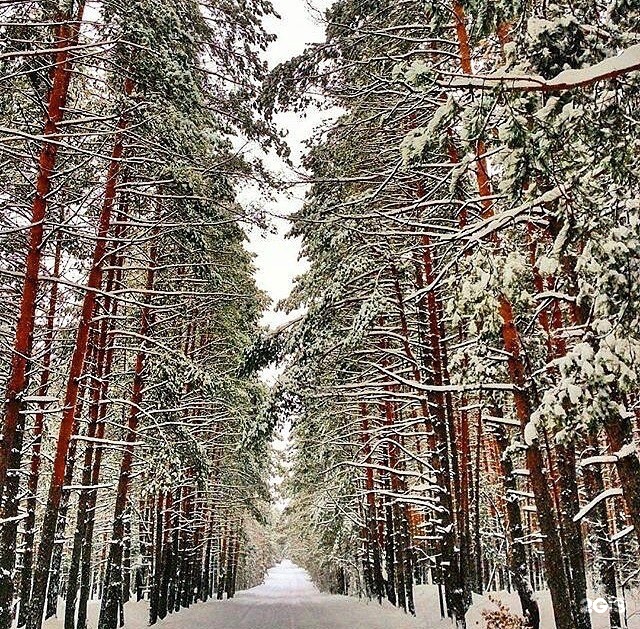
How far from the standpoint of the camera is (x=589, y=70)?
3965 millimetres

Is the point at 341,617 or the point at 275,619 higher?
the point at 341,617

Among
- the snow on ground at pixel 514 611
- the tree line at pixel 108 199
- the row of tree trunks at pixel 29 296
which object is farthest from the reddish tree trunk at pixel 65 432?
the snow on ground at pixel 514 611

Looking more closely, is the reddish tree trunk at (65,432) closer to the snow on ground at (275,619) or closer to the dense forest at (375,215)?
the dense forest at (375,215)

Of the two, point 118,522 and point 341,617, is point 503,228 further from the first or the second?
point 341,617

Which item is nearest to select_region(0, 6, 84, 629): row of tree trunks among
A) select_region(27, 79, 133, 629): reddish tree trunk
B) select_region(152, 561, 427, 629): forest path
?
select_region(27, 79, 133, 629): reddish tree trunk

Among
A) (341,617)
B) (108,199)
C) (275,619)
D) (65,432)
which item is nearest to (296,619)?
(275,619)

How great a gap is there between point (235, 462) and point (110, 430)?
321 inches

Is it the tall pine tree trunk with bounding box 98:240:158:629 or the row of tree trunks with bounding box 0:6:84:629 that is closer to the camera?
the row of tree trunks with bounding box 0:6:84:629

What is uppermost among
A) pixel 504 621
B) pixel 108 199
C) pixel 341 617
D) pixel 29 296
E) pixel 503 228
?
pixel 108 199

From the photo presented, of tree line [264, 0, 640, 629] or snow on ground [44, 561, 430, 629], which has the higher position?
tree line [264, 0, 640, 629]

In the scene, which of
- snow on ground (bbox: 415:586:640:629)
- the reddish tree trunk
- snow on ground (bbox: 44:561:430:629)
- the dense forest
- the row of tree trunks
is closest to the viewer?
the dense forest

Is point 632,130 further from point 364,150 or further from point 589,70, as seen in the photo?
point 364,150

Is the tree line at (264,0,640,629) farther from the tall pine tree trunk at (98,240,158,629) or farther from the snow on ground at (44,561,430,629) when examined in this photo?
the tall pine tree trunk at (98,240,158,629)

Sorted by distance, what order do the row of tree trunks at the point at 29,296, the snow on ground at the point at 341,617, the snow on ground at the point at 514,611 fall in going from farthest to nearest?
the snow on ground at the point at 341,617 → the snow on ground at the point at 514,611 → the row of tree trunks at the point at 29,296
